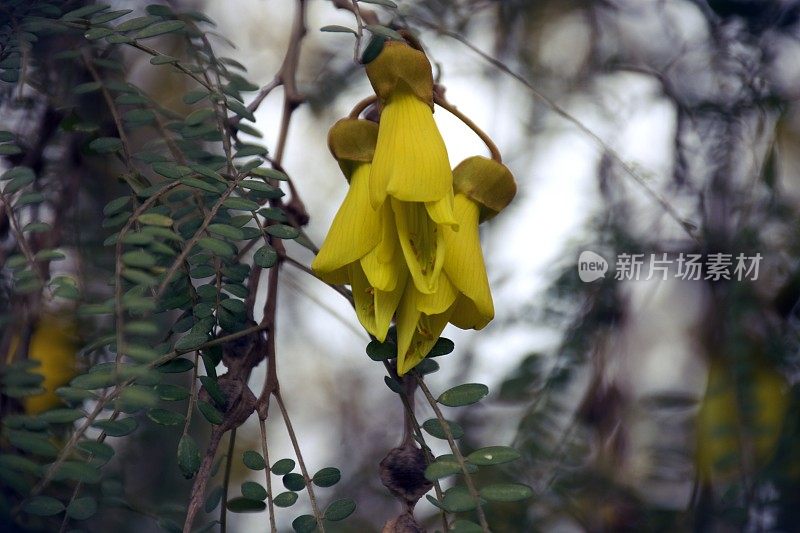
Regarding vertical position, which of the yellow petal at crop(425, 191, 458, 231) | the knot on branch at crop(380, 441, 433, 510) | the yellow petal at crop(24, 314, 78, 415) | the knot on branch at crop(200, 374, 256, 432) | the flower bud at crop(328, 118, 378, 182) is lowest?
the yellow petal at crop(24, 314, 78, 415)

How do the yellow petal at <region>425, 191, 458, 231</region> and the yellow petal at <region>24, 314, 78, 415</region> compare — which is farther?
the yellow petal at <region>24, 314, 78, 415</region>

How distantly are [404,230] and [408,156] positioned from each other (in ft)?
0.14

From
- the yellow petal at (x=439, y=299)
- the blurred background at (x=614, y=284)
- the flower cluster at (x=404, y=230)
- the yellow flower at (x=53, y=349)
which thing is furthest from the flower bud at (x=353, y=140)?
the yellow flower at (x=53, y=349)

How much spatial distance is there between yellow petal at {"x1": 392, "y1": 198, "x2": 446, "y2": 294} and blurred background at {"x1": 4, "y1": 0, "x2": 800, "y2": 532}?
0.83 feet

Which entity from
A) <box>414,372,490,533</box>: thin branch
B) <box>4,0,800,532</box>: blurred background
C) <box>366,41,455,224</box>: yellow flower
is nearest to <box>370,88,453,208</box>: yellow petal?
<box>366,41,455,224</box>: yellow flower

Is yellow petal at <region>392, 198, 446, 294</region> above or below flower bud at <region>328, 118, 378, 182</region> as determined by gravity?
below

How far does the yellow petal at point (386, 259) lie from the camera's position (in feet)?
1.49

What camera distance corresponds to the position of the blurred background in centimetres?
78

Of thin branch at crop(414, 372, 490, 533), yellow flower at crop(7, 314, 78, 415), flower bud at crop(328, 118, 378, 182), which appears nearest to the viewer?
thin branch at crop(414, 372, 490, 533)

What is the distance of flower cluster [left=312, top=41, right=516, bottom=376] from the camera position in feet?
1.46

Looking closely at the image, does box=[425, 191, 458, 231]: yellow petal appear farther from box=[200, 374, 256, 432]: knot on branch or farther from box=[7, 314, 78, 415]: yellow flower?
box=[7, 314, 78, 415]: yellow flower

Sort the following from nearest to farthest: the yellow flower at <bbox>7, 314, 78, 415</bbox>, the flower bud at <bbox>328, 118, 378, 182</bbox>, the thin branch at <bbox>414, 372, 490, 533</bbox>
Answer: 1. the thin branch at <bbox>414, 372, 490, 533</bbox>
2. the flower bud at <bbox>328, 118, 378, 182</bbox>
3. the yellow flower at <bbox>7, 314, 78, 415</bbox>

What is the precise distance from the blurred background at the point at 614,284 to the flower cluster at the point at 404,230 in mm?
237

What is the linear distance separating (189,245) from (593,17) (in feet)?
2.51
